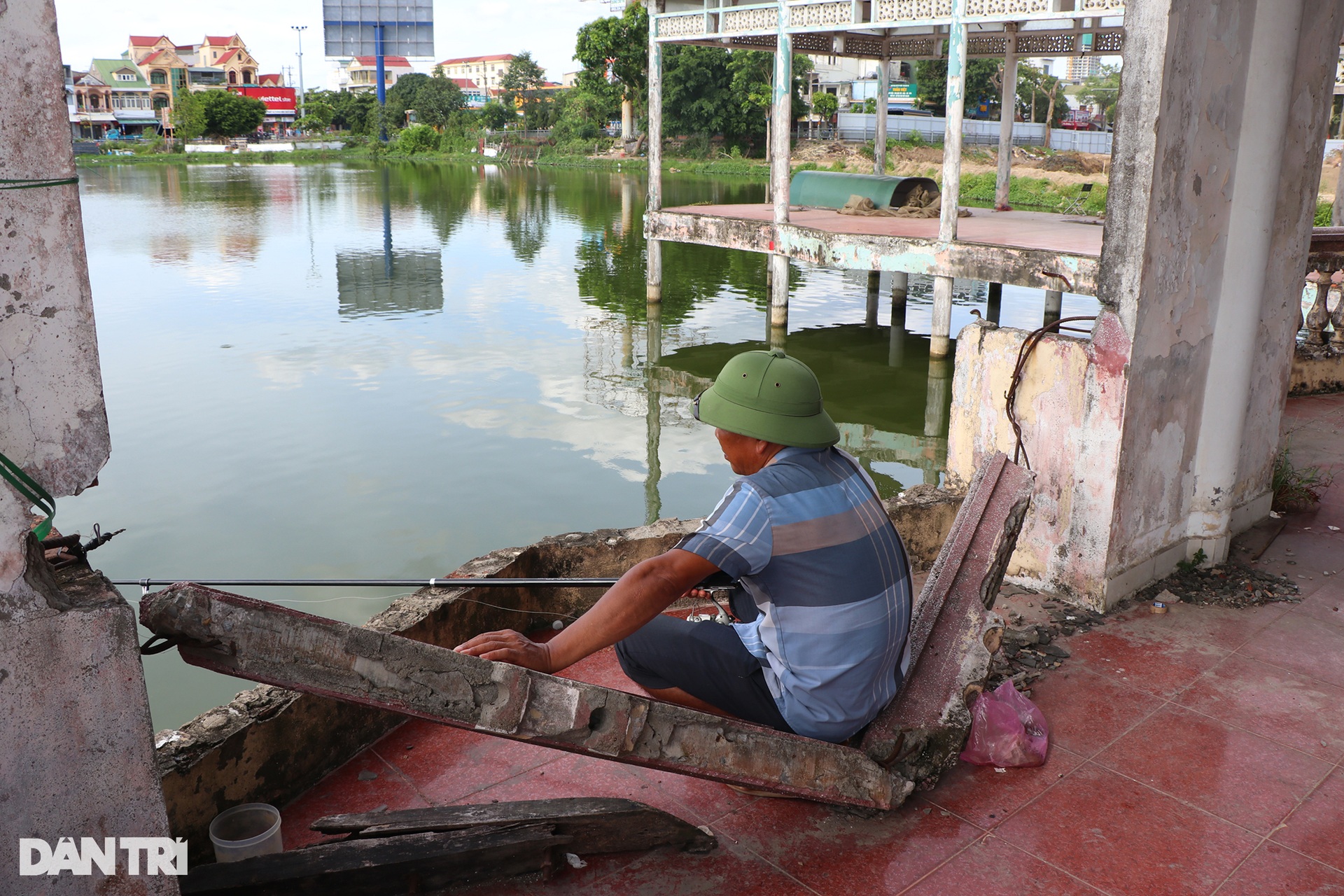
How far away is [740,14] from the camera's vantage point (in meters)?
12.8

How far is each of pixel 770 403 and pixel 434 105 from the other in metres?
76.3

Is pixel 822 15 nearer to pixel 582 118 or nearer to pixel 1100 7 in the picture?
pixel 1100 7

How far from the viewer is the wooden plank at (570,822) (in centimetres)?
248

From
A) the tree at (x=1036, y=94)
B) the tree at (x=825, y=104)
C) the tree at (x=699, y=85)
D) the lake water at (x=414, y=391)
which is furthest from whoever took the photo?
the tree at (x=1036, y=94)

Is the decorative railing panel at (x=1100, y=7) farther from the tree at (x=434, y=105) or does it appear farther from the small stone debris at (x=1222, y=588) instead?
the tree at (x=434, y=105)

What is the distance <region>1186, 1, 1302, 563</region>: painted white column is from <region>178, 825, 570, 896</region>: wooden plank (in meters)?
3.36

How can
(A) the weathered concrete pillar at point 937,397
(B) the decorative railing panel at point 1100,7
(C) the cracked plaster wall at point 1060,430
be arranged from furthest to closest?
(A) the weathered concrete pillar at point 937,397
(B) the decorative railing panel at point 1100,7
(C) the cracked plaster wall at point 1060,430

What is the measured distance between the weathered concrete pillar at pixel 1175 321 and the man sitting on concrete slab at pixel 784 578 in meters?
1.73

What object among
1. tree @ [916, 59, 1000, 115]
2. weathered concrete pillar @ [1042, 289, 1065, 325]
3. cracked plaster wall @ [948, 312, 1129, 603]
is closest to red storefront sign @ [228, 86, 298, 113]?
tree @ [916, 59, 1000, 115]

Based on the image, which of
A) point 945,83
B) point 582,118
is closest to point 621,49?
point 945,83

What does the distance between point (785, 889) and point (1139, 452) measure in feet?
7.95

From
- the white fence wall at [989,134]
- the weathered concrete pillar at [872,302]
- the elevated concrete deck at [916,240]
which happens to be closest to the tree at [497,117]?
the white fence wall at [989,134]

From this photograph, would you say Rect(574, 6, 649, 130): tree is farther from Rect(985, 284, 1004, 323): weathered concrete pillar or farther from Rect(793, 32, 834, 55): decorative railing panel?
Rect(985, 284, 1004, 323): weathered concrete pillar

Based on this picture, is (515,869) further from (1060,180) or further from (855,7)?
(1060,180)
